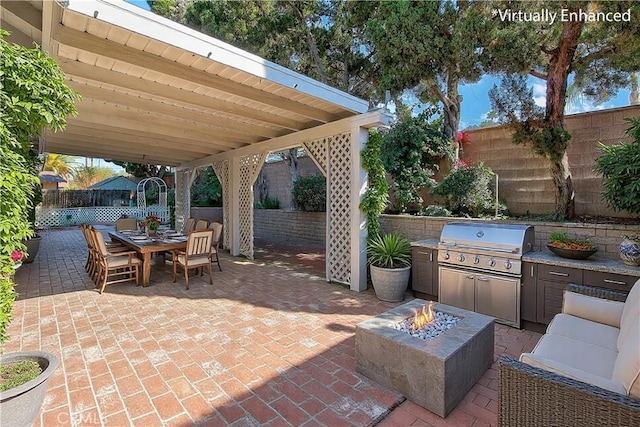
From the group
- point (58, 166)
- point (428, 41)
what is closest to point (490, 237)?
point (428, 41)

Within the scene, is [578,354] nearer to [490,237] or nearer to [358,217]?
[490,237]

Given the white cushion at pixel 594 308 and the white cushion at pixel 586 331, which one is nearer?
the white cushion at pixel 586 331

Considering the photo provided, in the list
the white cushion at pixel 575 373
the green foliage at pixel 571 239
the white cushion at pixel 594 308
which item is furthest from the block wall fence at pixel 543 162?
the white cushion at pixel 575 373

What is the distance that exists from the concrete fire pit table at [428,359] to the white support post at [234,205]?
5926 millimetres

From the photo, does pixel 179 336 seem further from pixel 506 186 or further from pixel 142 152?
pixel 142 152

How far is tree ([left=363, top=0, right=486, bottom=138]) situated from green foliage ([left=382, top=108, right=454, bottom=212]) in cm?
94

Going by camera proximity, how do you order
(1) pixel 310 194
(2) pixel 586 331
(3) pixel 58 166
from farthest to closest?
(3) pixel 58 166
(1) pixel 310 194
(2) pixel 586 331

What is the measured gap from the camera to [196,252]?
16.8ft

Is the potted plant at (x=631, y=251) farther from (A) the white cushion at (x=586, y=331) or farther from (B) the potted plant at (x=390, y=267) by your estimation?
(B) the potted plant at (x=390, y=267)

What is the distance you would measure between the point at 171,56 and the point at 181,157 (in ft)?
23.0

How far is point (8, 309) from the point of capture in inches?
76.2

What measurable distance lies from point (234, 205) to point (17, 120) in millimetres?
6228

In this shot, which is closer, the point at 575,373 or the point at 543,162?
the point at 575,373

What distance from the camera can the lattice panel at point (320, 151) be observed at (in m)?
5.55
